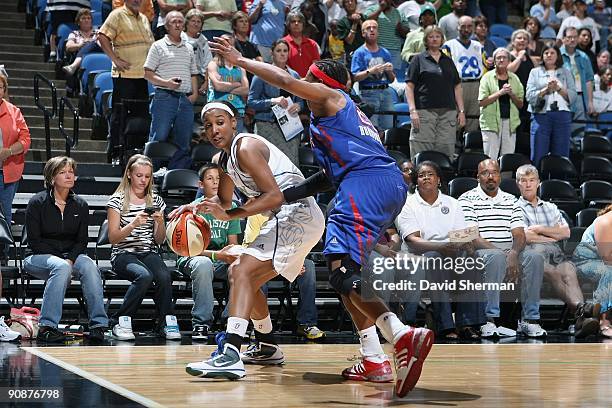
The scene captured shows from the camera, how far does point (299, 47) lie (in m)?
12.0

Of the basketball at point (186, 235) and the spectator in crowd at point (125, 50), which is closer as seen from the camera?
the basketball at point (186, 235)

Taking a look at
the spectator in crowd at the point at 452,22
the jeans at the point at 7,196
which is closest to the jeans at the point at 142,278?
the jeans at the point at 7,196

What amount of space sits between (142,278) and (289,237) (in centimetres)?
299

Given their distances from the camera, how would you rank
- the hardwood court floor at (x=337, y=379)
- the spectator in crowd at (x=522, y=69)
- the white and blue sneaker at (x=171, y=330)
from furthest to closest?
the spectator in crowd at (x=522, y=69) → the white and blue sneaker at (x=171, y=330) → the hardwood court floor at (x=337, y=379)

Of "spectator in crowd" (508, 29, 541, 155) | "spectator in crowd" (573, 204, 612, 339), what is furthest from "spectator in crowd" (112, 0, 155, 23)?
"spectator in crowd" (573, 204, 612, 339)

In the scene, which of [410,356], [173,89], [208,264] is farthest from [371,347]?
[173,89]

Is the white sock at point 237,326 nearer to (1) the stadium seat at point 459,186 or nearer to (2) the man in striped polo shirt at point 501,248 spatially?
(2) the man in striped polo shirt at point 501,248

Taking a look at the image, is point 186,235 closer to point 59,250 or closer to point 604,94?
point 59,250

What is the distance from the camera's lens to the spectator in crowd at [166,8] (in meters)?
12.5

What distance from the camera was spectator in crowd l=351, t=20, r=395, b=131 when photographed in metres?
12.2

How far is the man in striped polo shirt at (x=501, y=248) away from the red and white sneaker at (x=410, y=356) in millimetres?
4441

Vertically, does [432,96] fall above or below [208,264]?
above

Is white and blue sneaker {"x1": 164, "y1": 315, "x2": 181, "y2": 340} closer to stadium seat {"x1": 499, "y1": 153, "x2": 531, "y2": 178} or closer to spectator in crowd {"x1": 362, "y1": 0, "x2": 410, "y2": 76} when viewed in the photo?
stadium seat {"x1": 499, "y1": 153, "x2": 531, "y2": 178}

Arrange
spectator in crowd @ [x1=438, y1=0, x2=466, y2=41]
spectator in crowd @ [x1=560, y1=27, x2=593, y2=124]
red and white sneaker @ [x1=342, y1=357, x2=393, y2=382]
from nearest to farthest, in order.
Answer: red and white sneaker @ [x1=342, y1=357, x2=393, y2=382] < spectator in crowd @ [x1=560, y1=27, x2=593, y2=124] < spectator in crowd @ [x1=438, y1=0, x2=466, y2=41]
